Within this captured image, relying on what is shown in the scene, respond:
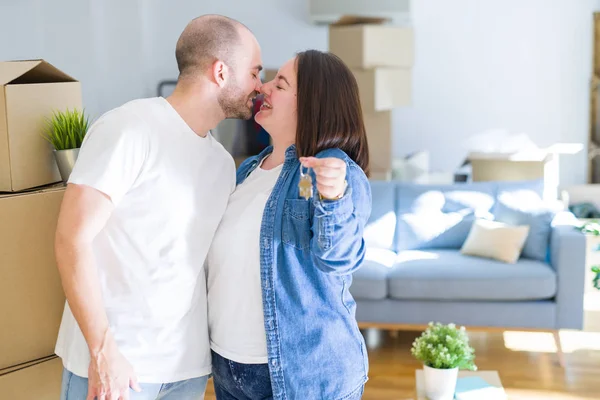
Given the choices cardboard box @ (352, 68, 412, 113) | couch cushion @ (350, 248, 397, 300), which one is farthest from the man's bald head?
cardboard box @ (352, 68, 412, 113)

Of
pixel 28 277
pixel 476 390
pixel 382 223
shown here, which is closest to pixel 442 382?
pixel 476 390

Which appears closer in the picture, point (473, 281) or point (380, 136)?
point (473, 281)

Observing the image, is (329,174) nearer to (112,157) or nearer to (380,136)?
(112,157)

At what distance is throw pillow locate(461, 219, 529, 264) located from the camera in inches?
160

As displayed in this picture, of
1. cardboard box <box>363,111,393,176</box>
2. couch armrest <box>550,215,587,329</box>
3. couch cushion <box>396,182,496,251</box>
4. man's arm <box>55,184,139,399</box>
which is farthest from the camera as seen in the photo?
cardboard box <box>363,111,393,176</box>

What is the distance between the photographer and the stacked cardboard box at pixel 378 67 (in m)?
5.04

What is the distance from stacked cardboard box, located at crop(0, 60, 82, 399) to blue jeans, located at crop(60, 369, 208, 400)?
0.09 m

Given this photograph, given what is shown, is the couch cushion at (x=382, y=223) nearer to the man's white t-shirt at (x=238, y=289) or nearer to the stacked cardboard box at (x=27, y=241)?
the man's white t-shirt at (x=238, y=289)

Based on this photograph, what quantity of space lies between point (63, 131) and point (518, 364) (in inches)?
118

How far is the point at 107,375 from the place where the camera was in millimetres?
1476

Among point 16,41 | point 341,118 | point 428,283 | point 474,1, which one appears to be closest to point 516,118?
point 474,1

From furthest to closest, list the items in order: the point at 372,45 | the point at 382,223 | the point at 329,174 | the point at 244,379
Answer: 1. the point at 372,45
2. the point at 382,223
3. the point at 244,379
4. the point at 329,174

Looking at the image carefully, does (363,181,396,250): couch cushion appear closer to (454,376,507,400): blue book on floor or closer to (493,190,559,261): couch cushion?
(493,190,559,261): couch cushion

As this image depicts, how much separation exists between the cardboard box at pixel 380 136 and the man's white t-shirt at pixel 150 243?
12.1 feet
